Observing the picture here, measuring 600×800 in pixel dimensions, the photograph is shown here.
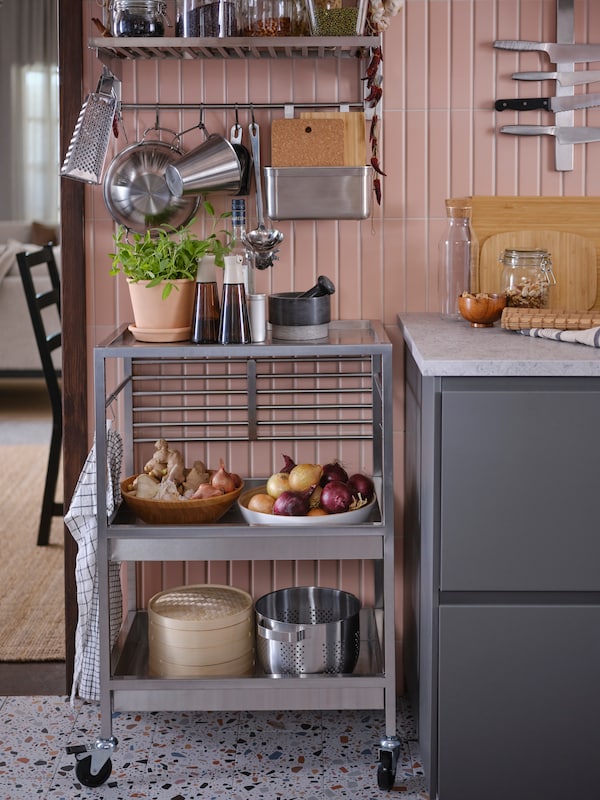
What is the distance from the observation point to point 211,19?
221cm

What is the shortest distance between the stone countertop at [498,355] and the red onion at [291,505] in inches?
16.3

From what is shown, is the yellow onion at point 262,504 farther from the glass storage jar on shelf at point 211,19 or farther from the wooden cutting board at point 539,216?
the glass storage jar on shelf at point 211,19

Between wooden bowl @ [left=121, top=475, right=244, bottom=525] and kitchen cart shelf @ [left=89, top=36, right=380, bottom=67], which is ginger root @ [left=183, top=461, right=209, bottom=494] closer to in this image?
wooden bowl @ [left=121, top=475, right=244, bottom=525]

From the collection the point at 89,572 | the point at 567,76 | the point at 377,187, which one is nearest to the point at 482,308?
the point at 377,187

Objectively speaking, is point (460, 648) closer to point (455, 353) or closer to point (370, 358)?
point (455, 353)

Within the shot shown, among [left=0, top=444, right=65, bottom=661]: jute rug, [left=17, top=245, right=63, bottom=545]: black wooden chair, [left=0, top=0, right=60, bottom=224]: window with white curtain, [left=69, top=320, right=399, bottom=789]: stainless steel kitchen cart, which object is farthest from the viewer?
[left=0, top=0, right=60, bottom=224]: window with white curtain

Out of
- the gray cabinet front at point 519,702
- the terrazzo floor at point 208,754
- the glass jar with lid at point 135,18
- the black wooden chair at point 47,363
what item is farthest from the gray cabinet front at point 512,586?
the black wooden chair at point 47,363

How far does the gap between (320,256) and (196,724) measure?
117cm

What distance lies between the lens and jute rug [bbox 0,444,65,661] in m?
2.88

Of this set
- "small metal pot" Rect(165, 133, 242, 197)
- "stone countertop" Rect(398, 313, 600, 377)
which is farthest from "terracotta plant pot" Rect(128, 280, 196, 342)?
"stone countertop" Rect(398, 313, 600, 377)

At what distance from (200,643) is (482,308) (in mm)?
969

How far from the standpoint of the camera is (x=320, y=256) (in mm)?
2465

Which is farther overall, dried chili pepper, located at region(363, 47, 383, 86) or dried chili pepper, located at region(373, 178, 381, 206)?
dried chili pepper, located at region(373, 178, 381, 206)

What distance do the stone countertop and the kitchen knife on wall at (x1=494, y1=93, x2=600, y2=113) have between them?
59 cm
